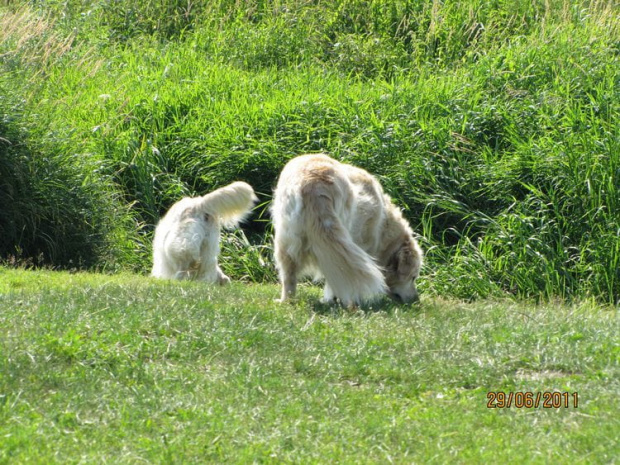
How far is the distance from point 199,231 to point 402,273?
2.32m

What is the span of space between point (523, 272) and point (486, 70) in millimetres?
3693

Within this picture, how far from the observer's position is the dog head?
902 cm

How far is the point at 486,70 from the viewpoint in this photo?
1291cm

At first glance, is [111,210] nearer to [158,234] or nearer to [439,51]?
[158,234]

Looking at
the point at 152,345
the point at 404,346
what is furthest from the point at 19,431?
the point at 404,346

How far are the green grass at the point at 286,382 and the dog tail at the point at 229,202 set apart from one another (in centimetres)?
242

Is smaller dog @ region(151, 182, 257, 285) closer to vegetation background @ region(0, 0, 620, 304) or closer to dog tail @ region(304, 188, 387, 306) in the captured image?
vegetation background @ region(0, 0, 620, 304)

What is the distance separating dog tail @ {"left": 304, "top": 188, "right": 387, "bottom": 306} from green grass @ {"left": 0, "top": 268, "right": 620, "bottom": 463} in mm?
209

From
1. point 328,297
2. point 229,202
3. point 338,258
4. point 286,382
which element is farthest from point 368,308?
point 229,202

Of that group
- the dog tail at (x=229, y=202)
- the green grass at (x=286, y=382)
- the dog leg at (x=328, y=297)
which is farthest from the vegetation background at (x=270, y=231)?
the dog tail at (x=229, y=202)

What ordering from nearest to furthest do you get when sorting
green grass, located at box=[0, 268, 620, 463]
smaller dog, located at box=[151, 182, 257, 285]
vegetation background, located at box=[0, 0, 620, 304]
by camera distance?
green grass, located at box=[0, 268, 620, 463] → smaller dog, located at box=[151, 182, 257, 285] → vegetation background, located at box=[0, 0, 620, 304]
